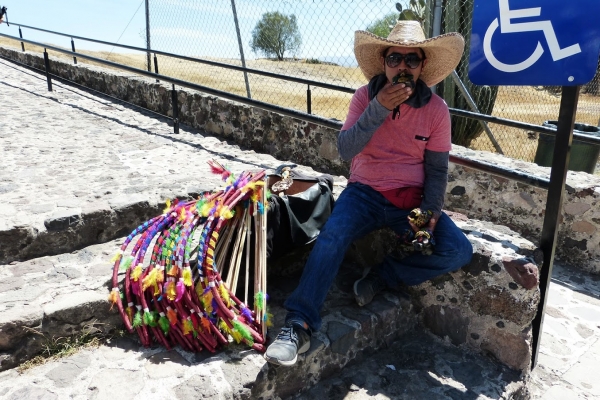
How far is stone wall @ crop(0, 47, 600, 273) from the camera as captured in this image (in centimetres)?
343

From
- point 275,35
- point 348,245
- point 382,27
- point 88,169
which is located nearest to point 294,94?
point 275,35

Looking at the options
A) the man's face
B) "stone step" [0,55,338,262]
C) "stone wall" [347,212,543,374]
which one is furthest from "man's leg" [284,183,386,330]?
"stone step" [0,55,338,262]

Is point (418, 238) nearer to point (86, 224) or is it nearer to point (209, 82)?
point (86, 224)

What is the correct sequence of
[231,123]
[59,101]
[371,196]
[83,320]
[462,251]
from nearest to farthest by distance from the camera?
[83,320] < [462,251] < [371,196] < [231,123] < [59,101]

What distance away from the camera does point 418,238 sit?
2.20m

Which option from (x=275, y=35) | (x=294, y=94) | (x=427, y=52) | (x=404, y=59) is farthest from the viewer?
(x=294, y=94)

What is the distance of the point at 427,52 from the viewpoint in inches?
94.0

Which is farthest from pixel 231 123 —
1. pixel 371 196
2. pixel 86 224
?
pixel 371 196

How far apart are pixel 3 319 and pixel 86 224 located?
2.69 ft

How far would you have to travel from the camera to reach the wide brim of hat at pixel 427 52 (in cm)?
226

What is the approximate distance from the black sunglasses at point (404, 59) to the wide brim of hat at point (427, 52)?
0.05 meters

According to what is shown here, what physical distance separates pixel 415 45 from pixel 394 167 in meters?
0.59

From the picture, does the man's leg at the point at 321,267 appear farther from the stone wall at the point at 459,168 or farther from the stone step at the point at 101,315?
the stone wall at the point at 459,168

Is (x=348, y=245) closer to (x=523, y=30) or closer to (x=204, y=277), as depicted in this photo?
(x=204, y=277)
